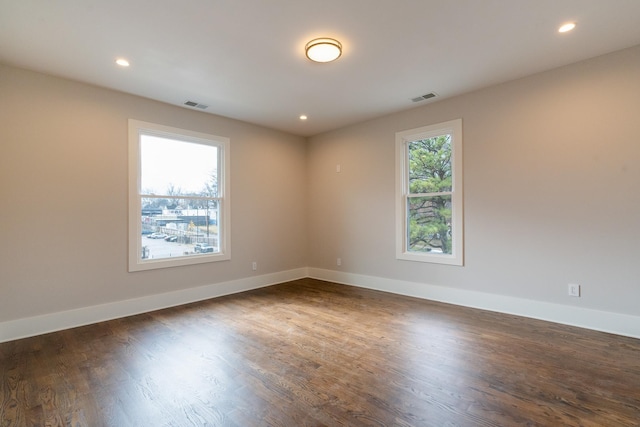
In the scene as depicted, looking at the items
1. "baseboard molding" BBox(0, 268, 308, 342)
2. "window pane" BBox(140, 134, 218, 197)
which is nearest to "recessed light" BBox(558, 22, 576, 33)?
"window pane" BBox(140, 134, 218, 197)

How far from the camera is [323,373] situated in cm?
223

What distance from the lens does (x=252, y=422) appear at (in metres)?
1.70

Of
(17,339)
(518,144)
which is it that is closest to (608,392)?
(518,144)

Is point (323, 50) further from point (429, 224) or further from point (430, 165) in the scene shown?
point (429, 224)

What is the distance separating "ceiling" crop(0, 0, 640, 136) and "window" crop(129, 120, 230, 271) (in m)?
0.66

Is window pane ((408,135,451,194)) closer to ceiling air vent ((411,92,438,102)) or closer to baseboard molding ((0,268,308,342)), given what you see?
ceiling air vent ((411,92,438,102))

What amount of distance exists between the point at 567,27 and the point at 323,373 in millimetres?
3469

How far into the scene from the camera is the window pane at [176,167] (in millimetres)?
3891

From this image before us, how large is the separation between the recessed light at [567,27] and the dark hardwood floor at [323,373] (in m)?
2.76

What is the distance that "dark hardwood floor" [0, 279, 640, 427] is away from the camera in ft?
5.80

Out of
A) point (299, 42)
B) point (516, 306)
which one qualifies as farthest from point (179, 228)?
point (516, 306)

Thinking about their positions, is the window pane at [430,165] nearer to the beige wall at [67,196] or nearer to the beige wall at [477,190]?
the beige wall at [477,190]

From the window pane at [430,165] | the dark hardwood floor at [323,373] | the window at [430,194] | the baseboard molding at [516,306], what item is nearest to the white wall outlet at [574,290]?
the baseboard molding at [516,306]

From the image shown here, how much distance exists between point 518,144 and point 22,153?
17.7ft
